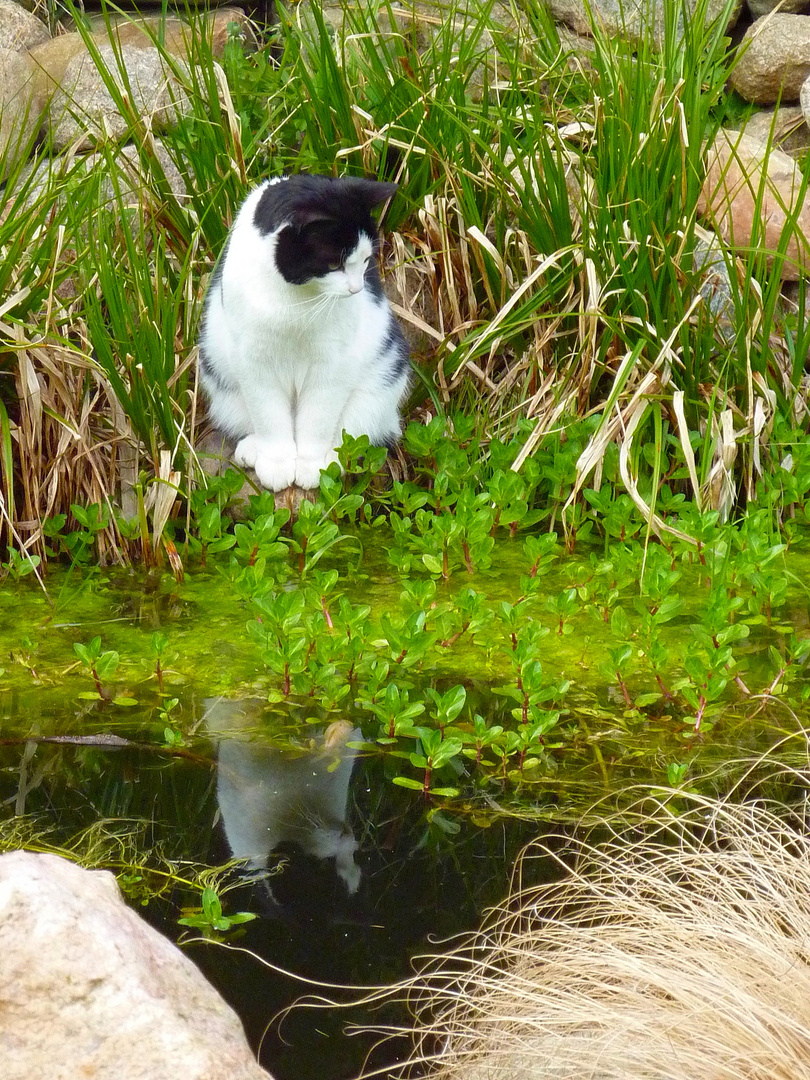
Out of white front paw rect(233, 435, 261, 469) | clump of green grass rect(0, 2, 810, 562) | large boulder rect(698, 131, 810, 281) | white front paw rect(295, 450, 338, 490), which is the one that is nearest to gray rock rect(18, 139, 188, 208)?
clump of green grass rect(0, 2, 810, 562)

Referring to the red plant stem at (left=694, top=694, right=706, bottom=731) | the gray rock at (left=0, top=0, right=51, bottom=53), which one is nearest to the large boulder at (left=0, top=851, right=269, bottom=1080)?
the red plant stem at (left=694, top=694, right=706, bottom=731)

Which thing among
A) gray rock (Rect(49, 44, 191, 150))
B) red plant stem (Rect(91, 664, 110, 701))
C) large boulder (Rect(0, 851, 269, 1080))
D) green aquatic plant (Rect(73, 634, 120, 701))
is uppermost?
gray rock (Rect(49, 44, 191, 150))

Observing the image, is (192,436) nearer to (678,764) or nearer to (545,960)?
(678,764)

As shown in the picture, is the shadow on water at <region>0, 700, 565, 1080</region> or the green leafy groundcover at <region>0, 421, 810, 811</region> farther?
the green leafy groundcover at <region>0, 421, 810, 811</region>

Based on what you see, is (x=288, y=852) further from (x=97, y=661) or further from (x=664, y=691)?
(x=664, y=691)

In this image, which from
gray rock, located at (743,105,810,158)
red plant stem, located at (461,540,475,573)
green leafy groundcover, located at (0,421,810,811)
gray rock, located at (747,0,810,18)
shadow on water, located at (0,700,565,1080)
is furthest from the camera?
gray rock, located at (747,0,810,18)

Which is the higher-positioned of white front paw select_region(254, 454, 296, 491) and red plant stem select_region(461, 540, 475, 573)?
white front paw select_region(254, 454, 296, 491)

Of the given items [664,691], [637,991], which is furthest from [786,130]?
[637,991]

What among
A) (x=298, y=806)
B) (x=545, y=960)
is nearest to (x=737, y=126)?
(x=298, y=806)

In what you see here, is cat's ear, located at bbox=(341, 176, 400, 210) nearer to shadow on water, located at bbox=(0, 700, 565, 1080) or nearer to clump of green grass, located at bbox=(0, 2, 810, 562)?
clump of green grass, located at bbox=(0, 2, 810, 562)

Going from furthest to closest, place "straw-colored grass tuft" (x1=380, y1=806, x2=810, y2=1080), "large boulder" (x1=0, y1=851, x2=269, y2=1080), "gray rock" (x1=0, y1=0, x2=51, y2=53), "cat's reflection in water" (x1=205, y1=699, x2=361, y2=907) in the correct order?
"gray rock" (x1=0, y1=0, x2=51, y2=53), "cat's reflection in water" (x1=205, y1=699, x2=361, y2=907), "straw-colored grass tuft" (x1=380, y1=806, x2=810, y2=1080), "large boulder" (x1=0, y1=851, x2=269, y2=1080)

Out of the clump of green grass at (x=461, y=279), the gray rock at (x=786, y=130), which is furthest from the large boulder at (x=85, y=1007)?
the gray rock at (x=786, y=130)

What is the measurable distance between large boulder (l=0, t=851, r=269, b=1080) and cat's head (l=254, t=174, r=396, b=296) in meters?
1.94

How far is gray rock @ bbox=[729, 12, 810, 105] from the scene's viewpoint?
466cm
